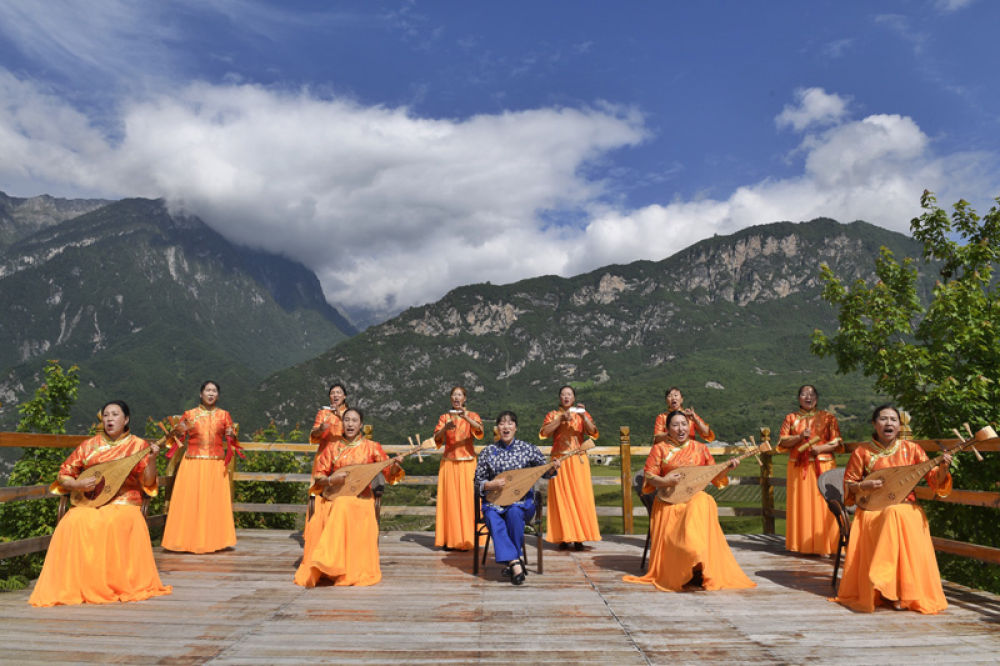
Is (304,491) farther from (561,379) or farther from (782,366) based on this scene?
(561,379)

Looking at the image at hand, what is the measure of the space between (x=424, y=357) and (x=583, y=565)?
613ft

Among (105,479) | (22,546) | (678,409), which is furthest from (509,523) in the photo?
(22,546)

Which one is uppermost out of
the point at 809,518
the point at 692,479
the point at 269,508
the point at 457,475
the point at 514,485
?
the point at 692,479

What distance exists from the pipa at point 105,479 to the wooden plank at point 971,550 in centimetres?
674

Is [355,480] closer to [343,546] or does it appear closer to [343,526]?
[343,526]

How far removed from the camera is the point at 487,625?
427 cm

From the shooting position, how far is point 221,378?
180 m

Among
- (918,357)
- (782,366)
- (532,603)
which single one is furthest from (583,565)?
(782,366)

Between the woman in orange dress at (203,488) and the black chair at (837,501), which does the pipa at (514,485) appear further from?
the woman in orange dress at (203,488)

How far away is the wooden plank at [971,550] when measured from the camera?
471 centimetres

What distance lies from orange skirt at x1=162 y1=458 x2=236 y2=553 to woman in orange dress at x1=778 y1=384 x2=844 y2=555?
658cm

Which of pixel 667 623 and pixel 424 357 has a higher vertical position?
pixel 424 357

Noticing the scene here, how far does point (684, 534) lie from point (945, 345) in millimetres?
5993

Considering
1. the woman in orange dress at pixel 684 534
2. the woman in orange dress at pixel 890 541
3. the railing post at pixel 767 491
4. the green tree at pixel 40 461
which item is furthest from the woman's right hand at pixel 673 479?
the green tree at pixel 40 461
